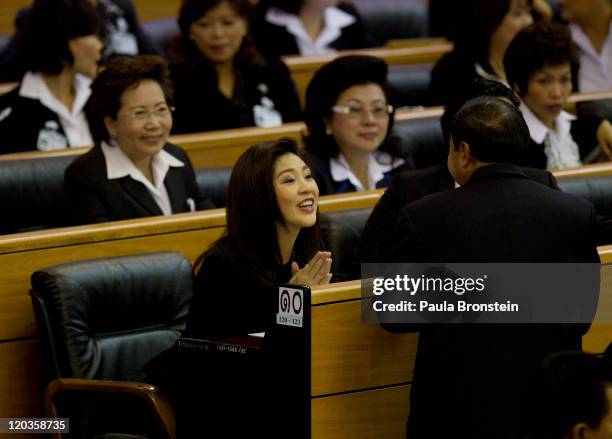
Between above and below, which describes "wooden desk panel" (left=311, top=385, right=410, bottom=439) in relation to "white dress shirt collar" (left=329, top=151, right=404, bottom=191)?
below

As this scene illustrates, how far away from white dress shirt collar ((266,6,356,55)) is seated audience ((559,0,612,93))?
3.43 ft

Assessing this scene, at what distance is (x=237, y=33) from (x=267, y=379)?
7.67 ft

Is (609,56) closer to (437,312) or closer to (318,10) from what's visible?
(318,10)

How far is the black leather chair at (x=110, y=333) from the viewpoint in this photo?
3309 mm

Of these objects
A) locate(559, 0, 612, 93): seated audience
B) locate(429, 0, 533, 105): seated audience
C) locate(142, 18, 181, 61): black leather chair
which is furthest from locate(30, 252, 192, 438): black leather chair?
locate(559, 0, 612, 93): seated audience

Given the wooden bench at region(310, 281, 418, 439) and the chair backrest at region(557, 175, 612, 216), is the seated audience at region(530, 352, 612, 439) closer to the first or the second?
the wooden bench at region(310, 281, 418, 439)

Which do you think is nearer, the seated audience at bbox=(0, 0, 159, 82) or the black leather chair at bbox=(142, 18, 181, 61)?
the seated audience at bbox=(0, 0, 159, 82)

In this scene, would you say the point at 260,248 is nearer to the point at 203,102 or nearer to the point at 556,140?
the point at 556,140

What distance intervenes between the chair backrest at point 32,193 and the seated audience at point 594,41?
7.56ft

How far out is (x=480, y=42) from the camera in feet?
16.5

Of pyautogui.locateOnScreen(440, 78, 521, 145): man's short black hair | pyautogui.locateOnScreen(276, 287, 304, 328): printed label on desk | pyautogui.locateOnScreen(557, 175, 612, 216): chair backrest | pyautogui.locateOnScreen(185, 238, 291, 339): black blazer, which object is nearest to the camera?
pyautogui.locateOnScreen(276, 287, 304, 328): printed label on desk

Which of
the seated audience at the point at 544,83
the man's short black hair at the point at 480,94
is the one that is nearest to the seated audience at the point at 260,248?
the man's short black hair at the point at 480,94

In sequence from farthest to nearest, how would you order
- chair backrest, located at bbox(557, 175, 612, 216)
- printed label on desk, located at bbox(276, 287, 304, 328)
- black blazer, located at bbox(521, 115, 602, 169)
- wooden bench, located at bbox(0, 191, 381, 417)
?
black blazer, located at bbox(521, 115, 602, 169) < chair backrest, located at bbox(557, 175, 612, 216) < wooden bench, located at bbox(0, 191, 381, 417) < printed label on desk, located at bbox(276, 287, 304, 328)

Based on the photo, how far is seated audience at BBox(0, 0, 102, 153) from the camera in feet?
15.6
